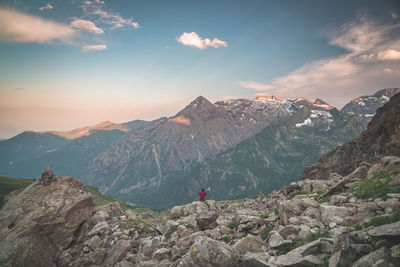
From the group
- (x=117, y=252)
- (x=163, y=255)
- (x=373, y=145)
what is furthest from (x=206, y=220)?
(x=373, y=145)

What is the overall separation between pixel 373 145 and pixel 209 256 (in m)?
95.7

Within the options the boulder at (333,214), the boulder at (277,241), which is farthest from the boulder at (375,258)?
the boulder at (333,214)

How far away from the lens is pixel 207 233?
20.9 meters

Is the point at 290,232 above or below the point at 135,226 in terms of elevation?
above

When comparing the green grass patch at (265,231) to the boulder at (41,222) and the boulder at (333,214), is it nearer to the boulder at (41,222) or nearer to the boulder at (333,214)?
the boulder at (333,214)

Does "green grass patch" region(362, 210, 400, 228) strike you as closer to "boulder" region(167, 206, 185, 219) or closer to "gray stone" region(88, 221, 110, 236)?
"boulder" region(167, 206, 185, 219)

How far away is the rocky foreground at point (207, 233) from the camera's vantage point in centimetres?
1068

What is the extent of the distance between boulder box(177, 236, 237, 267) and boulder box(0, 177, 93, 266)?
19.1 meters

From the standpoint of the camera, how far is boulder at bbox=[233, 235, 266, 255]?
15.2 metres

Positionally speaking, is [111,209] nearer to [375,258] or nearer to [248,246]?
[248,246]

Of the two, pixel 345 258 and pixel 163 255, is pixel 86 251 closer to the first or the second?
pixel 163 255

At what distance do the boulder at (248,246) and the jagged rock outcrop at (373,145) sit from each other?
192 ft

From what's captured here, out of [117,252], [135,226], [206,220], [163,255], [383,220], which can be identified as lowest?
[117,252]

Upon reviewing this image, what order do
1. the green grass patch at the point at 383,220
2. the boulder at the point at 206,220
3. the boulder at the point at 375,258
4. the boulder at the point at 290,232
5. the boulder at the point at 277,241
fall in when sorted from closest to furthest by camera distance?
1. the boulder at the point at 375,258
2. the green grass patch at the point at 383,220
3. the boulder at the point at 277,241
4. the boulder at the point at 290,232
5. the boulder at the point at 206,220
